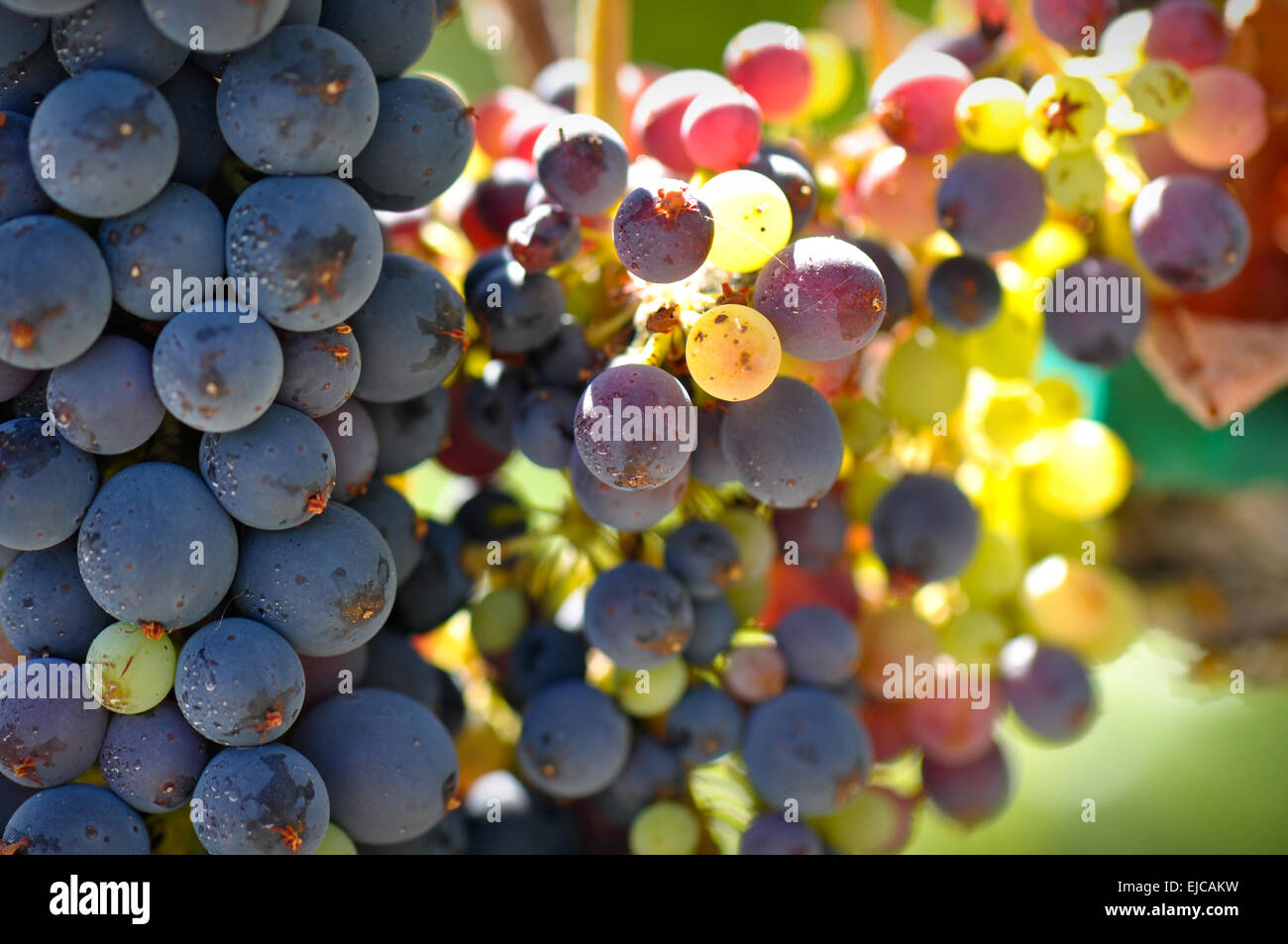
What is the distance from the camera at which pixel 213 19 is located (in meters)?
0.47

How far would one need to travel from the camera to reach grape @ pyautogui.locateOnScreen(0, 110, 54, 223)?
1.62 ft

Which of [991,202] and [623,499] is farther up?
[991,202]

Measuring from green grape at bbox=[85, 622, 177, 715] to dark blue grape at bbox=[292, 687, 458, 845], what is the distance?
0.09 metres

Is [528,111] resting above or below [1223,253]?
above

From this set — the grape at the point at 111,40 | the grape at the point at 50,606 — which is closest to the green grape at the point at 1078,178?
the grape at the point at 111,40

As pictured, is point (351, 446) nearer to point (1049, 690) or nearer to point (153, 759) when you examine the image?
point (153, 759)

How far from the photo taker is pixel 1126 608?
83 centimetres

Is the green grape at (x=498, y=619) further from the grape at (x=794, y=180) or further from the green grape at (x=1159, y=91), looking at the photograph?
the green grape at (x=1159, y=91)

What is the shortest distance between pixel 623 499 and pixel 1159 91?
1.45ft

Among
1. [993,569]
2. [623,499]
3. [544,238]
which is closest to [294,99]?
[544,238]
